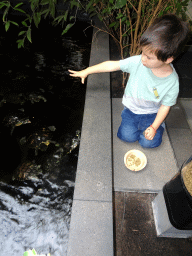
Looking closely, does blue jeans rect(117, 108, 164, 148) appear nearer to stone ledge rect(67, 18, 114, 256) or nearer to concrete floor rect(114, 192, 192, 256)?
stone ledge rect(67, 18, 114, 256)

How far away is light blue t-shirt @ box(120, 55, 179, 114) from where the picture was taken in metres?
1.45

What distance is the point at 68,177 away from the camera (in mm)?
1671

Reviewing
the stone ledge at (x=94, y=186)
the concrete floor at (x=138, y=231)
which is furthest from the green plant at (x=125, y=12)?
the concrete floor at (x=138, y=231)

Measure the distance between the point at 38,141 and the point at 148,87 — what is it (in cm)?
111

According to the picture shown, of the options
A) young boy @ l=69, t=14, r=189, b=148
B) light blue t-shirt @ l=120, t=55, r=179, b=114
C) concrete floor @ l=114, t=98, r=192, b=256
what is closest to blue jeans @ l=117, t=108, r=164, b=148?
young boy @ l=69, t=14, r=189, b=148

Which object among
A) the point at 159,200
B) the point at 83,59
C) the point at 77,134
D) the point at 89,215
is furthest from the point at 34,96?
the point at 159,200

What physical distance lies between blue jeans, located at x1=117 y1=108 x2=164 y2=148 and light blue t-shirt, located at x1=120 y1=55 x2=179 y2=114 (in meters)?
0.13

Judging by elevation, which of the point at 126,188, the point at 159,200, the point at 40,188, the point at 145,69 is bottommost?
the point at 40,188

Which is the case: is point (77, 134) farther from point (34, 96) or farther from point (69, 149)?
point (34, 96)

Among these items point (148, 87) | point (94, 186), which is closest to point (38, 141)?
point (94, 186)

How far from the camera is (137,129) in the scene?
188cm

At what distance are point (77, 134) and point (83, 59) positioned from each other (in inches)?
51.6

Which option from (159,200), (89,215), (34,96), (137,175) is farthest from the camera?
(34,96)

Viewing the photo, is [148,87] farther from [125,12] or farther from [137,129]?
[125,12]
